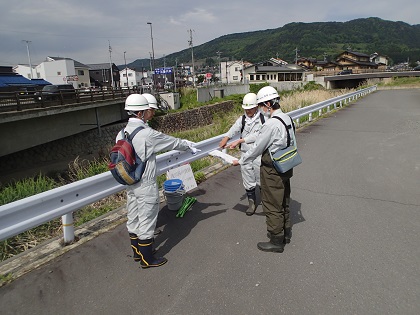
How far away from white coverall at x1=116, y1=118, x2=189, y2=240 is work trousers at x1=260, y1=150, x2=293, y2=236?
125 centimetres

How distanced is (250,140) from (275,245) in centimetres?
164

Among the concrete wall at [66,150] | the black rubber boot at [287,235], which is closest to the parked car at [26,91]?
the concrete wall at [66,150]

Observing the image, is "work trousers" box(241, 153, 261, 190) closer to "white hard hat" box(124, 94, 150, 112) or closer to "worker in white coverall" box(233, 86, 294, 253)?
"worker in white coverall" box(233, 86, 294, 253)

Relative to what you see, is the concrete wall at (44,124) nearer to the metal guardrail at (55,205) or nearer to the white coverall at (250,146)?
the metal guardrail at (55,205)

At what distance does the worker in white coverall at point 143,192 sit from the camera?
3080mm

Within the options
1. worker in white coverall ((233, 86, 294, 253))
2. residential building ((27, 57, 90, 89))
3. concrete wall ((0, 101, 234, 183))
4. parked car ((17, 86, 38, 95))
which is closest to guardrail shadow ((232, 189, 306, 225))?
worker in white coverall ((233, 86, 294, 253))

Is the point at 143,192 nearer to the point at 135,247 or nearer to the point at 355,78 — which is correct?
the point at 135,247

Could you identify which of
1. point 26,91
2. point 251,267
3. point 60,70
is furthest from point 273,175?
point 60,70

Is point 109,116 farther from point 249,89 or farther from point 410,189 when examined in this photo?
point 249,89

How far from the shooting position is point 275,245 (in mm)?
3354

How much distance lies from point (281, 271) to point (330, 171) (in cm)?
382

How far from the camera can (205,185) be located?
5.56 metres

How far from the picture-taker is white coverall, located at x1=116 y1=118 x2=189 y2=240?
10.2ft

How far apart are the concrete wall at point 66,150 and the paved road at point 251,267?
15126mm
